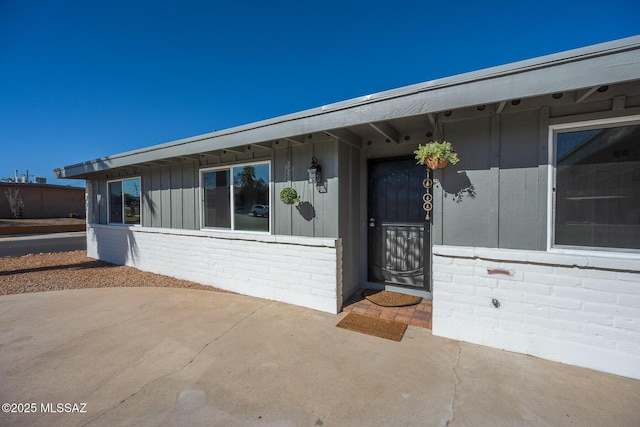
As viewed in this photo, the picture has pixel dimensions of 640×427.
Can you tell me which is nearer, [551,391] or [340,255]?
[551,391]

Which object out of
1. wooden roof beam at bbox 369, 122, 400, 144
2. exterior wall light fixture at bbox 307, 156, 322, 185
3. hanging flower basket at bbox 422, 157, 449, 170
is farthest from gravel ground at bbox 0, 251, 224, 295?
hanging flower basket at bbox 422, 157, 449, 170

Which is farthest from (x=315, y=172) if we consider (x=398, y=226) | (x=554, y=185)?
(x=554, y=185)

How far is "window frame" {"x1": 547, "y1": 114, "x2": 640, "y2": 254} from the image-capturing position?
2193 millimetres

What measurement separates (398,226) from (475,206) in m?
1.27

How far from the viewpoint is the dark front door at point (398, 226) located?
364 centimetres

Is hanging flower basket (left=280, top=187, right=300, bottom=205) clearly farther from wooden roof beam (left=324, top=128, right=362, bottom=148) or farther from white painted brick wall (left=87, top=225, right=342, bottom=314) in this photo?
wooden roof beam (left=324, top=128, right=362, bottom=148)

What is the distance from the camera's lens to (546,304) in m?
2.32

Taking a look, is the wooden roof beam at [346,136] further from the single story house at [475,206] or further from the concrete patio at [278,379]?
the concrete patio at [278,379]

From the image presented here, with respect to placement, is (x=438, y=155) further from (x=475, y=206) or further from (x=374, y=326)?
(x=374, y=326)

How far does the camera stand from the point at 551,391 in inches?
76.0

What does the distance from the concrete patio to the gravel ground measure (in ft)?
5.46

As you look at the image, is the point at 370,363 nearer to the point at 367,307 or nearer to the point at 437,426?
the point at 437,426

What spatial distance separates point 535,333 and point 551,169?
1612 mm

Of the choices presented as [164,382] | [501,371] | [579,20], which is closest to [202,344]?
[164,382]
